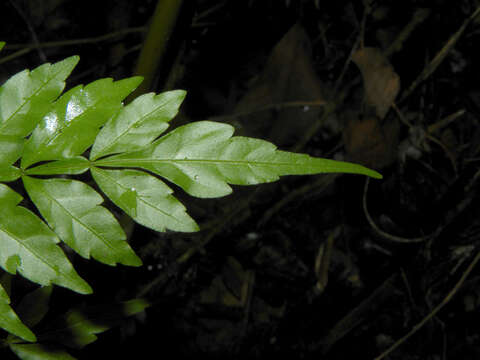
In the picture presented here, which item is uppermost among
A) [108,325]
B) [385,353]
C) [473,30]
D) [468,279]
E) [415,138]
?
[473,30]

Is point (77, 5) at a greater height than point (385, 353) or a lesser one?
greater

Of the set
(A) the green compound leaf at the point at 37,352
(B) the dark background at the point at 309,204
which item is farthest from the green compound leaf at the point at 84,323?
(B) the dark background at the point at 309,204

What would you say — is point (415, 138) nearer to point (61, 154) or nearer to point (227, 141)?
point (227, 141)

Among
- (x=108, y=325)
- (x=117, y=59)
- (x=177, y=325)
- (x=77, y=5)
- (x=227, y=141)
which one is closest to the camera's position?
(x=227, y=141)

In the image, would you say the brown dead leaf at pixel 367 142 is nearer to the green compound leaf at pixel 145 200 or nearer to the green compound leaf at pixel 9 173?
the green compound leaf at pixel 145 200

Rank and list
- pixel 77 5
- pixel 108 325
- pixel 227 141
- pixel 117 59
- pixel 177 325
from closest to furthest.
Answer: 1. pixel 227 141
2. pixel 108 325
3. pixel 117 59
4. pixel 177 325
5. pixel 77 5

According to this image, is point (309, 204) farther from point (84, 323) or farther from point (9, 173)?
point (9, 173)

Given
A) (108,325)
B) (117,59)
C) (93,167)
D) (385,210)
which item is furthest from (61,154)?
(385,210)
